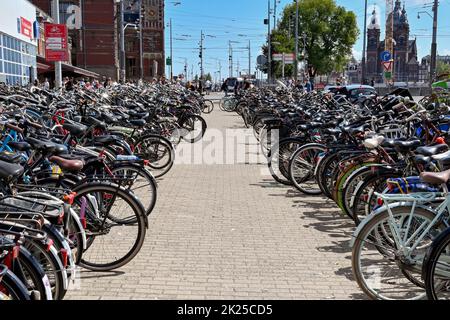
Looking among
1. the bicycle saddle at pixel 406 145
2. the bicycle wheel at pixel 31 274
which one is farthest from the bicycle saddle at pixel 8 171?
the bicycle saddle at pixel 406 145

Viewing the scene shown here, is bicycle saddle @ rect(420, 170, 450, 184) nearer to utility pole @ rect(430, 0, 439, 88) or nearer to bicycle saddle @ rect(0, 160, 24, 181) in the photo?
bicycle saddle @ rect(0, 160, 24, 181)

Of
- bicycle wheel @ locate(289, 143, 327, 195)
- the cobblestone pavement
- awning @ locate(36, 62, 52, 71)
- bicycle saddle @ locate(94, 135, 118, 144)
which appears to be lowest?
the cobblestone pavement

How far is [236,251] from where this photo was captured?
5301mm

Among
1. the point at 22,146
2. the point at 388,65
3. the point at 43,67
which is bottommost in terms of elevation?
the point at 22,146

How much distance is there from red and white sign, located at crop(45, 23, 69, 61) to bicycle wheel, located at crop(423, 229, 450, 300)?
14825mm

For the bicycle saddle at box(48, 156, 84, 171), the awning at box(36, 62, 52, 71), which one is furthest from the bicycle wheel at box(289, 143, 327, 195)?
the awning at box(36, 62, 52, 71)

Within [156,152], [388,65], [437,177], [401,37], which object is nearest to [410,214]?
[437,177]

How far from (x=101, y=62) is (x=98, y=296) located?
212 feet

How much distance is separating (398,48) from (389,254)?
103 m

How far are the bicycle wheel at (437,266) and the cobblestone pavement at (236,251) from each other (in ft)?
2.56

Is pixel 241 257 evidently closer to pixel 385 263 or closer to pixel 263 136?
pixel 385 263

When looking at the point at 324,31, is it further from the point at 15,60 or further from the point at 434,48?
the point at 15,60

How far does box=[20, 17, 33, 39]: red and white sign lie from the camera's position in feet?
100.0
